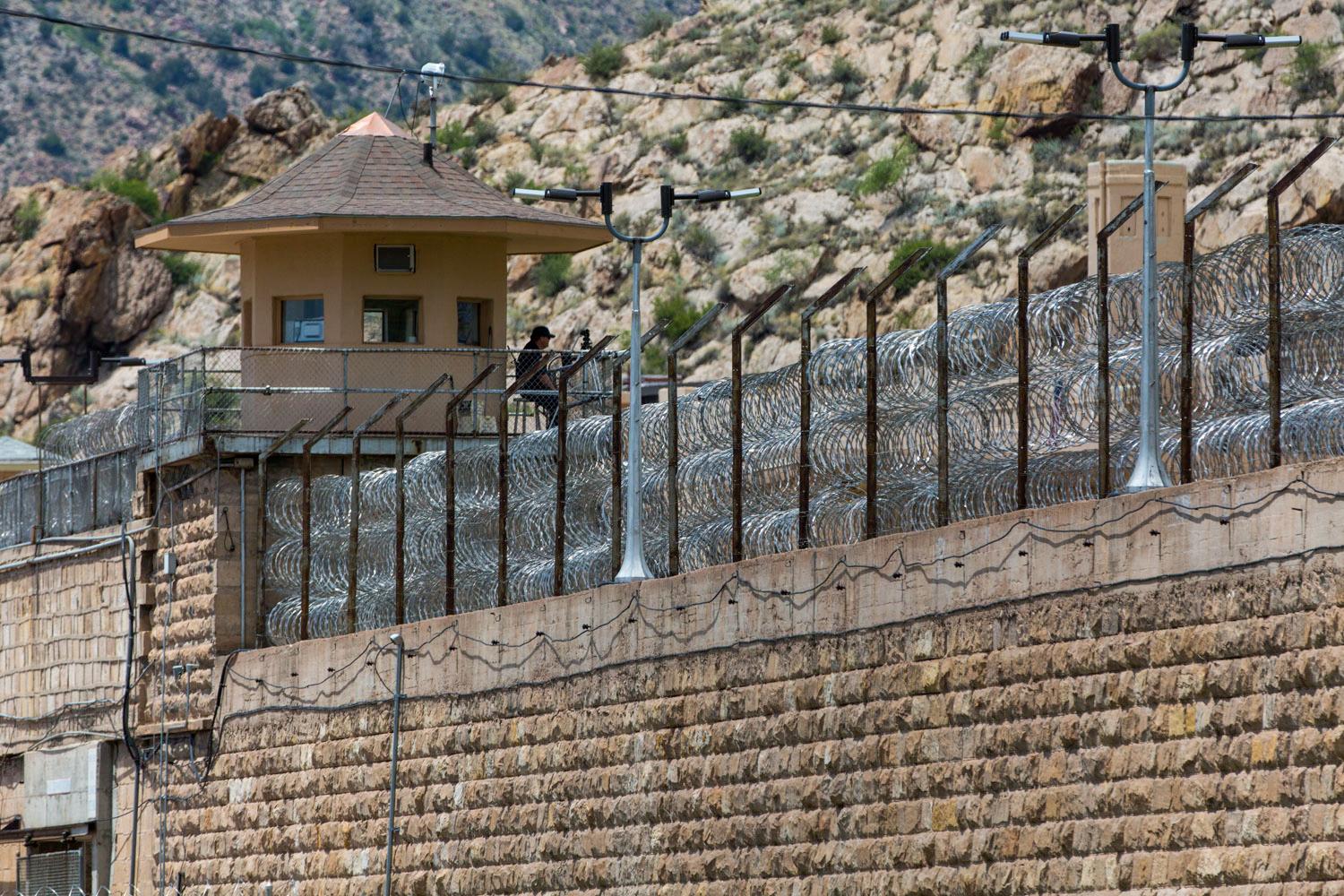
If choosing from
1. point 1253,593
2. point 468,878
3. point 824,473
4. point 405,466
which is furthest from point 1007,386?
point 405,466

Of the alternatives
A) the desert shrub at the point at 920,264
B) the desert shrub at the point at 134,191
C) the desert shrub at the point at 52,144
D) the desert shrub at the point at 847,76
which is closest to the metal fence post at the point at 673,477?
the desert shrub at the point at 920,264

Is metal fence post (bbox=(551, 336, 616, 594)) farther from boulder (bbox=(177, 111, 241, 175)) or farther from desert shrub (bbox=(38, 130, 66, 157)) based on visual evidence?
desert shrub (bbox=(38, 130, 66, 157))

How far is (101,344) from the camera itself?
6212 cm

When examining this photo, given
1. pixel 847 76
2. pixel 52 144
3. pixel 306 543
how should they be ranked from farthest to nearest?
1. pixel 52 144
2. pixel 847 76
3. pixel 306 543

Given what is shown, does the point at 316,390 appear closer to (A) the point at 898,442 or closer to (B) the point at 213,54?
(A) the point at 898,442

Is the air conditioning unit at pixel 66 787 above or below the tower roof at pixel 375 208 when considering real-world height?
below

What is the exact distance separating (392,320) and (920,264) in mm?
24288

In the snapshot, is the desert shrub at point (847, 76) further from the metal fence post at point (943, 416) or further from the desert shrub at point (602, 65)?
the metal fence post at point (943, 416)

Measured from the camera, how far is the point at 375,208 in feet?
89.1

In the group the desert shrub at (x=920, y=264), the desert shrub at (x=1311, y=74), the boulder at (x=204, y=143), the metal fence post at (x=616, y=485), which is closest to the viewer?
the metal fence post at (x=616, y=485)

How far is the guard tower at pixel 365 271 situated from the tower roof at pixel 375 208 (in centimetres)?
2

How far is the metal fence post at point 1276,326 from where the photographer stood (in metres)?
13.8

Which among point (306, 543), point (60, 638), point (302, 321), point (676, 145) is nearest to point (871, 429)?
point (306, 543)

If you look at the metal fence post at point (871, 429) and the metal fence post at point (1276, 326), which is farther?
the metal fence post at point (871, 429)
